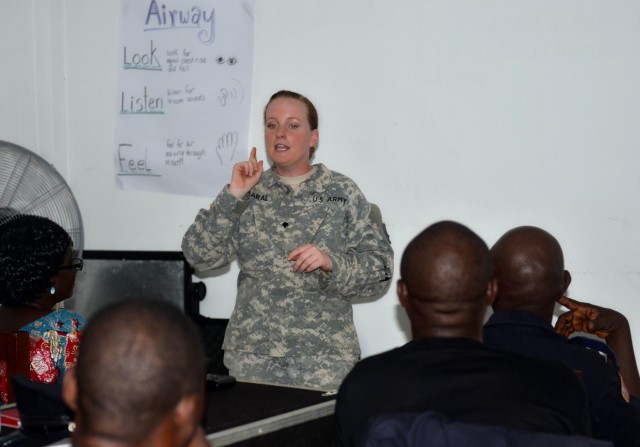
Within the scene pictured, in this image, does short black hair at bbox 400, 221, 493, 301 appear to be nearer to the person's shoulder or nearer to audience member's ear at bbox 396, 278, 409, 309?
audience member's ear at bbox 396, 278, 409, 309

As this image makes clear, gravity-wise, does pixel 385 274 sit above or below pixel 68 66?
below

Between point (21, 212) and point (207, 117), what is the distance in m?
0.94

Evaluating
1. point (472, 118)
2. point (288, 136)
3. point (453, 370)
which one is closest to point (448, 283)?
point (453, 370)

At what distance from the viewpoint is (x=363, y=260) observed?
272 cm

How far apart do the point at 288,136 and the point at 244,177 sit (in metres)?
0.22

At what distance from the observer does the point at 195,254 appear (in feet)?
9.36

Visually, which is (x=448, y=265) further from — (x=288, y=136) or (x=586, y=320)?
(x=288, y=136)

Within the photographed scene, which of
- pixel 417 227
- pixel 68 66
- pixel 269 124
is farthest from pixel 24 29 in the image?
pixel 417 227

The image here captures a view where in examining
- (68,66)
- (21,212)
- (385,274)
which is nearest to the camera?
(385,274)

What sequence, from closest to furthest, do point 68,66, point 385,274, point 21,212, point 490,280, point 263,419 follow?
point 490,280
point 263,419
point 385,274
point 21,212
point 68,66

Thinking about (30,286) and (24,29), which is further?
(24,29)

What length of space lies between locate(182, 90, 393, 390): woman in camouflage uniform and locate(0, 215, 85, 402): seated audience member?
635 millimetres

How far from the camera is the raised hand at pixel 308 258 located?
252 cm

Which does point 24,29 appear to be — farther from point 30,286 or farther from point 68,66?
point 30,286
